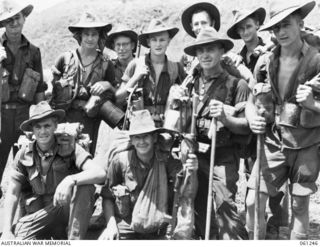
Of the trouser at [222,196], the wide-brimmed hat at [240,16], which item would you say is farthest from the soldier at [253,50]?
the trouser at [222,196]

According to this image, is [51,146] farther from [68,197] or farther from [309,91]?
[309,91]

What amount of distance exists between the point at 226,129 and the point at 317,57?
131cm

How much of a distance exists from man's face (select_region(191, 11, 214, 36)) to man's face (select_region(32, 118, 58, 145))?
7.68 feet

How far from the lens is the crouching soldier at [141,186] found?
241 inches

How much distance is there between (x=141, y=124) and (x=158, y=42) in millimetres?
1435

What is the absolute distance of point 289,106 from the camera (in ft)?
18.3

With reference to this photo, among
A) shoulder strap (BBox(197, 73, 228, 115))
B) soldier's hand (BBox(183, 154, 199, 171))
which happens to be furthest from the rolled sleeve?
shoulder strap (BBox(197, 73, 228, 115))

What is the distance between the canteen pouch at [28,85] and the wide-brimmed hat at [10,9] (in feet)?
2.45

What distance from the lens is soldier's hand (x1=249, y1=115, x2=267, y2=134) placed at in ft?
18.6

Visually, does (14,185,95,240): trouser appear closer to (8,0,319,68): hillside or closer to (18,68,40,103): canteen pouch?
(18,68,40,103): canteen pouch

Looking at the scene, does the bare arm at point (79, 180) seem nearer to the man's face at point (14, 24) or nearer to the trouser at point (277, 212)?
the trouser at point (277, 212)

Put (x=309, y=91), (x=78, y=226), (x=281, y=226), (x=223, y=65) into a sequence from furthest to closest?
1. (x=281, y=226)
2. (x=223, y=65)
3. (x=78, y=226)
4. (x=309, y=91)

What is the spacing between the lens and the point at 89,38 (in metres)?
7.73

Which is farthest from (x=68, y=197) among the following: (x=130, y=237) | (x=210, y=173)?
(x=210, y=173)
